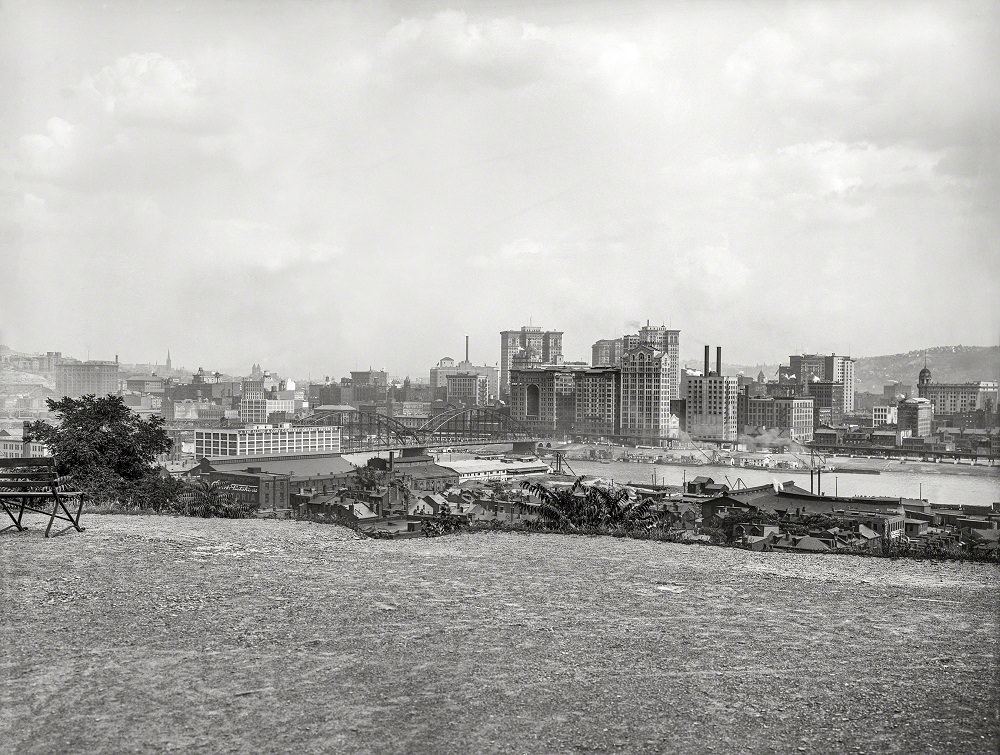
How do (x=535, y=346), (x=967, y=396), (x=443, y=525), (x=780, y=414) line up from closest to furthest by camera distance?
(x=443, y=525) → (x=967, y=396) → (x=780, y=414) → (x=535, y=346)

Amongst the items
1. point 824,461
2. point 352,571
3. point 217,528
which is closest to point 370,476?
point 217,528

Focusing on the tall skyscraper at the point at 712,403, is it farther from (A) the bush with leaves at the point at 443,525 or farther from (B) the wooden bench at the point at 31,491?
(B) the wooden bench at the point at 31,491

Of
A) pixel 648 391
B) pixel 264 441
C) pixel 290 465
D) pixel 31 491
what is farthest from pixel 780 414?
pixel 31 491

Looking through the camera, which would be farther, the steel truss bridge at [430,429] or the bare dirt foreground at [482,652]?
the steel truss bridge at [430,429]

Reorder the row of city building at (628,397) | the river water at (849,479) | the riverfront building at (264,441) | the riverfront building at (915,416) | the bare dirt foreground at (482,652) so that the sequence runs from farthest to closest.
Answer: the row of city building at (628,397) → the riverfront building at (264,441) → the riverfront building at (915,416) → the river water at (849,479) → the bare dirt foreground at (482,652)

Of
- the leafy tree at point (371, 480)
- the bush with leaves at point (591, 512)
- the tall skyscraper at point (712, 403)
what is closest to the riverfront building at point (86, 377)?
the leafy tree at point (371, 480)

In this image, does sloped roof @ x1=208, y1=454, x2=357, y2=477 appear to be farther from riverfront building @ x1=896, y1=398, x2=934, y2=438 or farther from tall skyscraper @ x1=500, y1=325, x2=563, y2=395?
tall skyscraper @ x1=500, y1=325, x2=563, y2=395

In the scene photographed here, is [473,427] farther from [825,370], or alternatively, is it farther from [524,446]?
[825,370]
